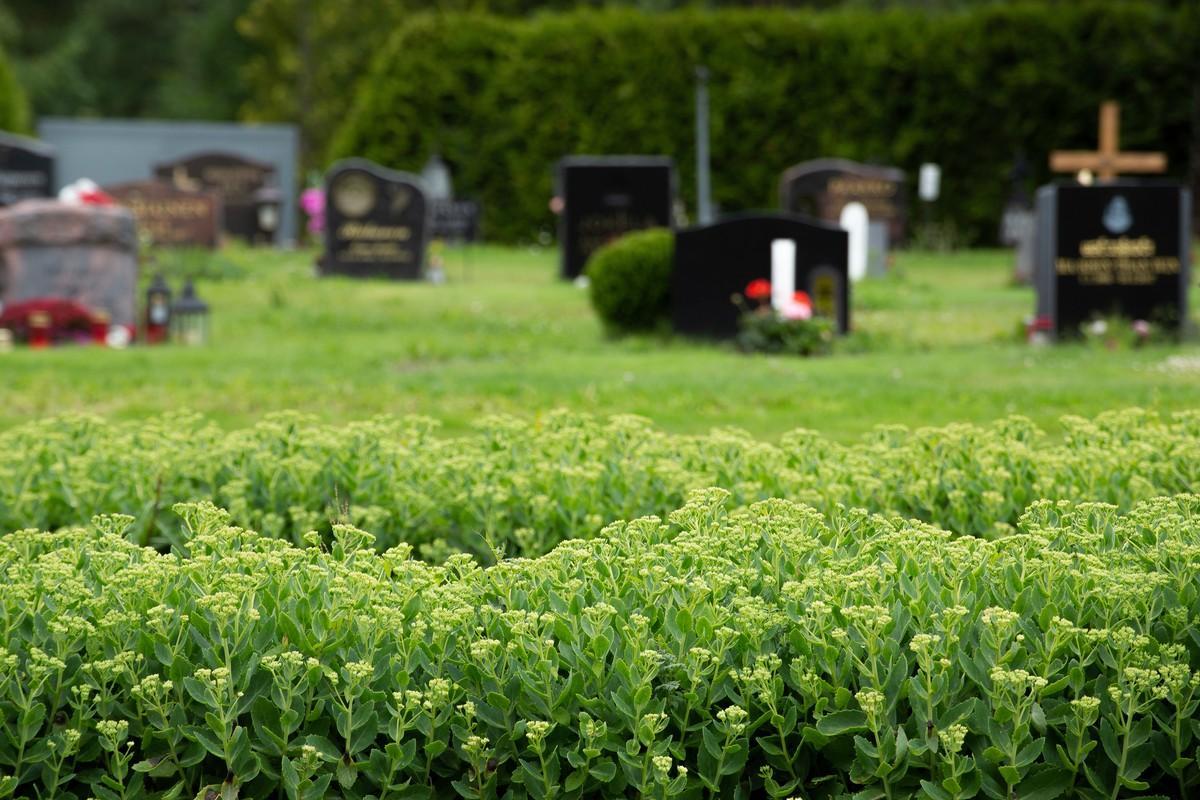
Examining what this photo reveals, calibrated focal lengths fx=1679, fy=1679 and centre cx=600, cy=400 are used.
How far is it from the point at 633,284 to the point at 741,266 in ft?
3.05

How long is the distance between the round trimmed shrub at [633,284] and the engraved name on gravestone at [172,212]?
1001 cm

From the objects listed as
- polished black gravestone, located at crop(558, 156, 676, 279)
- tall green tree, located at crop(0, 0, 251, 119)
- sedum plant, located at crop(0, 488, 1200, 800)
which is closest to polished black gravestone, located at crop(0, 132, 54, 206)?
polished black gravestone, located at crop(558, 156, 676, 279)

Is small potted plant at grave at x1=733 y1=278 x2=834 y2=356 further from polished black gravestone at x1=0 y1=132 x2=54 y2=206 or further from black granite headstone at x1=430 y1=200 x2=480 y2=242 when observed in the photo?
polished black gravestone at x1=0 y1=132 x2=54 y2=206

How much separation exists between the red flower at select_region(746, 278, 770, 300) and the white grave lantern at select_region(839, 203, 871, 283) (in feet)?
21.6

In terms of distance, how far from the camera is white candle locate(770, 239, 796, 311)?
1364 centimetres

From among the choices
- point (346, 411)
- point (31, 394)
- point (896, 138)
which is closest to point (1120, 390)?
point (346, 411)

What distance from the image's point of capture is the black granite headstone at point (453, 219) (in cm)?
2312

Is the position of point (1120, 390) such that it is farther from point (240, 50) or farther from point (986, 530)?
point (240, 50)

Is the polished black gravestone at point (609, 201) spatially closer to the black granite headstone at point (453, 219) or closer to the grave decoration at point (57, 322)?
the black granite headstone at point (453, 219)

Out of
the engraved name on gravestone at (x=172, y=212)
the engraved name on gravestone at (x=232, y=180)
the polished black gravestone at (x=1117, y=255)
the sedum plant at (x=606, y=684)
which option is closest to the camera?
the sedum plant at (x=606, y=684)

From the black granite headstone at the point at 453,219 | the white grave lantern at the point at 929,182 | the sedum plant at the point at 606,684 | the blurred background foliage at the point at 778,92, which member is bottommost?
the sedum plant at the point at 606,684

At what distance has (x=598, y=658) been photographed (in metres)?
3.77

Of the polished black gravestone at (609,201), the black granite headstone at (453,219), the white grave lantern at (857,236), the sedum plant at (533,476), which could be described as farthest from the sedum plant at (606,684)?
the black granite headstone at (453,219)

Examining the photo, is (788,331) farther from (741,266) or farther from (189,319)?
(189,319)
